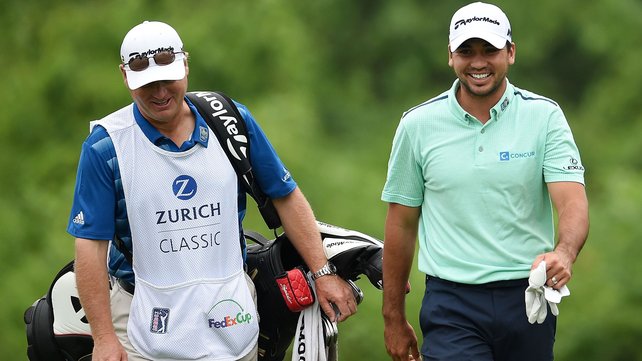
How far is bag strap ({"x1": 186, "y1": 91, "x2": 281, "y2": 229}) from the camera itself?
6.01 metres

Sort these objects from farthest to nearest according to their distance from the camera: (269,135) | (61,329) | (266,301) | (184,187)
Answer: (269,135), (266,301), (61,329), (184,187)

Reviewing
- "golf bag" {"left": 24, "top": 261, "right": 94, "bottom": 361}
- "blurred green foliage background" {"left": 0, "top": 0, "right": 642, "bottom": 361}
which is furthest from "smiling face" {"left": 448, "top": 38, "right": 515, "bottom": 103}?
"blurred green foliage background" {"left": 0, "top": 0, "right": 642, "bottom": 361}

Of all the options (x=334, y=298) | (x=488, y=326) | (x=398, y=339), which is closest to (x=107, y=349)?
(x=334, y=298)

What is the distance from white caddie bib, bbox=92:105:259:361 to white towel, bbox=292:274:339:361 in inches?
14.5

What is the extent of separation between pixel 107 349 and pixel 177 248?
48cm

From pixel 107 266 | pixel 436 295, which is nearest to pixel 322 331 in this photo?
pixel 436 295

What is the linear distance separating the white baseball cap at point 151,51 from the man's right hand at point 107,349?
3.24 feet

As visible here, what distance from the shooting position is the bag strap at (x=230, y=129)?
6.01m

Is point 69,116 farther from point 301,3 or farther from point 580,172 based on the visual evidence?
point 580,172

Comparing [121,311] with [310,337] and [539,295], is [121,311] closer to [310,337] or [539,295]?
[310,337]

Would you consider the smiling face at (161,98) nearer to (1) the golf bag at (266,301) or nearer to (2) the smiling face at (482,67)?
(1) the golf bag at (266,301)

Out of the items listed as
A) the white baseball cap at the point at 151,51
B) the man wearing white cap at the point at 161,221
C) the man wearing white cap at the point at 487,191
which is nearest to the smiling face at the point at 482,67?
the man wearing white cap at the point at 487,191

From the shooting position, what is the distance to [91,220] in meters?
5.77

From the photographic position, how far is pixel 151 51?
5828mm
